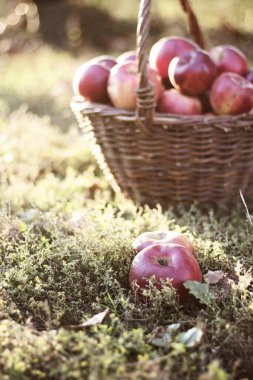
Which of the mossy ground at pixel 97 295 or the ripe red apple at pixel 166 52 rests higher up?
the ripe red apple at pixel 166 52

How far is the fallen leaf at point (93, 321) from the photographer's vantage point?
5.59ft

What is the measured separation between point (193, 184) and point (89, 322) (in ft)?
3.99

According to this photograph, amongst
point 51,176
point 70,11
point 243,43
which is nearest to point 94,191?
point 51,176

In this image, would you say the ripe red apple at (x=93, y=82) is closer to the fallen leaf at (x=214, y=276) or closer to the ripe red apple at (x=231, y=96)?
the ripe red apple at (x=231, y=96)

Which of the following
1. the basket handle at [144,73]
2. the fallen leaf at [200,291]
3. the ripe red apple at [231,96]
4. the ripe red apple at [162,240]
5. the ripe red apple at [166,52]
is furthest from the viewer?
the ripe red apple at [166,52]

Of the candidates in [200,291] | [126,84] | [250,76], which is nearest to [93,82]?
[126,84]

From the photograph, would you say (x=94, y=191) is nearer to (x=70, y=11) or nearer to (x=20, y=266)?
(x=20, y=266)

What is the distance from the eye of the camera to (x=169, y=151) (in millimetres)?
2682

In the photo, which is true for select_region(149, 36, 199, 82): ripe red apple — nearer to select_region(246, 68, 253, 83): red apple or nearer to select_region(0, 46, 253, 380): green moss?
select_region(246, 68, 253, 83): red apple

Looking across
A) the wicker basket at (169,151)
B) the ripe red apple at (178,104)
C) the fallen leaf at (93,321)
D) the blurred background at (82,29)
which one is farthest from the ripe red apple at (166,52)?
the blurred background at (82,29)

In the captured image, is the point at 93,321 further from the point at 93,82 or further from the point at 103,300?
the point at 93,82

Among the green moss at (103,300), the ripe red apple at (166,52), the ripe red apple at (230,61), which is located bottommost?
the green moss at (103,300)

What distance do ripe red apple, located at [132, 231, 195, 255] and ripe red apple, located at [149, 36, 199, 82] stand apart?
117 centimetres

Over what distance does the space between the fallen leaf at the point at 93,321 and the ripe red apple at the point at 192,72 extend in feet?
4.72
